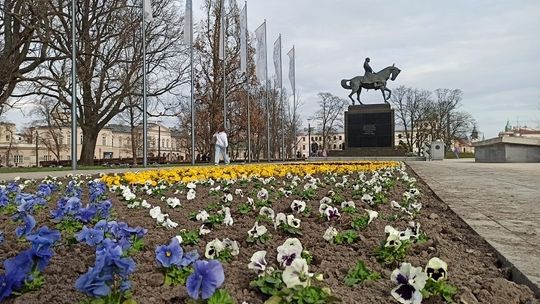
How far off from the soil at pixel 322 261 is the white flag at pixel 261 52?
23.8 meters

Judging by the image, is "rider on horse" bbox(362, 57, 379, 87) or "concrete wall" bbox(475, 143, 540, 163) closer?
"concrete wall" bbox(475, 143, 540, 163)

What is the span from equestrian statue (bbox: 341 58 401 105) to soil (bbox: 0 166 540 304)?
27.7m

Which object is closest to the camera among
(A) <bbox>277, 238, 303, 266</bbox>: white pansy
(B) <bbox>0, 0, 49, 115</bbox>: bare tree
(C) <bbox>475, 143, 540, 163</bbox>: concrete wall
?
(A) <bbox>277, 238, 303, 266</bbox>: white pansy

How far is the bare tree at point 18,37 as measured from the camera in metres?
18.8

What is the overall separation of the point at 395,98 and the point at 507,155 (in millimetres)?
45185

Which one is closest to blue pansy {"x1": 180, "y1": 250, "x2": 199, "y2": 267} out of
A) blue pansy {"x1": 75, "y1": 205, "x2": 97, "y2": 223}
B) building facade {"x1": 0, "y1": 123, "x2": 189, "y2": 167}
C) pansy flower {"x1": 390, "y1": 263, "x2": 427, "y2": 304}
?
pansy flower {"x1": 390, "y1": 263, "x2": 427, "y2": 304}

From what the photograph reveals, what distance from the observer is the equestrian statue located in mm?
30828

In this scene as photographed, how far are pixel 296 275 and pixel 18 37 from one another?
22.6 meters

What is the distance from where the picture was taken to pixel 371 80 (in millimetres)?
31031

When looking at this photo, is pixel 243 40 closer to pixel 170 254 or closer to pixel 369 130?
pixel 369 130

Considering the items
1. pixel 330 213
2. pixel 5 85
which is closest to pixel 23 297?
pixel 330 213

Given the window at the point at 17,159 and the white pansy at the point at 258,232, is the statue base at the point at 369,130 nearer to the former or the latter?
the white pansy at the point at 258,232

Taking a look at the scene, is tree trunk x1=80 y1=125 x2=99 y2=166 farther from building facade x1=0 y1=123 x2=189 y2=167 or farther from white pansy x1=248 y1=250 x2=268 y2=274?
building facade x1=0 y1=123 x2=189 y2=167

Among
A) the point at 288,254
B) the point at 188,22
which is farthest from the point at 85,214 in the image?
the point at 188,22
